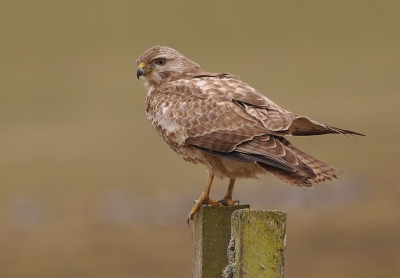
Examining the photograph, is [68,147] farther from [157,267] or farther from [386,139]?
[157,267]

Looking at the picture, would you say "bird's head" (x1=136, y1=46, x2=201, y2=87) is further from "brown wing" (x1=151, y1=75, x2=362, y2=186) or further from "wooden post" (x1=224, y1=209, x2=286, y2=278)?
"wooden post" (x1=224, y1=209, x2=286, y2=278)

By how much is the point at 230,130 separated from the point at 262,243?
6.78 ft

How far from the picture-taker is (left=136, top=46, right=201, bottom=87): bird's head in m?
9.66

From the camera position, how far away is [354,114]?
35031 millimetres

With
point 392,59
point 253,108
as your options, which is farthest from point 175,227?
point 392,59

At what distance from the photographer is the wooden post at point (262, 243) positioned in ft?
19.3

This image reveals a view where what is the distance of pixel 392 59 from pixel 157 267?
104ft

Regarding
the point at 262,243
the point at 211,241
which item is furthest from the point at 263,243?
the point at 211,241

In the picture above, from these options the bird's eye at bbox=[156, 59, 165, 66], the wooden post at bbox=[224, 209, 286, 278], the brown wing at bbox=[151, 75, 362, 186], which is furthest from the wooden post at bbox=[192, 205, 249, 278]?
the bird's eye at bbox=[156, 59, 165, 66]

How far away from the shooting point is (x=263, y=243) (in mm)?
5898

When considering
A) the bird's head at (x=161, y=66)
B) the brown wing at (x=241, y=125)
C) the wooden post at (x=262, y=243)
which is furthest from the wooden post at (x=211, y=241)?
the bird's head at (x=161, y=66)

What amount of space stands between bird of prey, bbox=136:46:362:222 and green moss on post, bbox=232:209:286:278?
131cm

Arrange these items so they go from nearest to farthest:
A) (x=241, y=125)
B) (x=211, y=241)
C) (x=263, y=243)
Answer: (x=263, y=243), (x=211, y=241), (x=241, y=125)

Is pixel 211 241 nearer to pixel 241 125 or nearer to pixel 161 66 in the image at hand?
pixel 241 125
